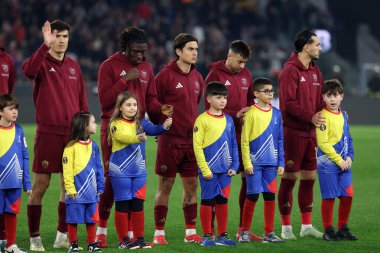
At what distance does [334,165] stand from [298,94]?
101 cm

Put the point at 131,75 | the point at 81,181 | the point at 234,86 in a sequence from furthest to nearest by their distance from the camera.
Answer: the point at 234,86 < the point at 131,75 < the point at 81,181

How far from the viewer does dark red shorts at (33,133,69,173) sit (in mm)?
11688

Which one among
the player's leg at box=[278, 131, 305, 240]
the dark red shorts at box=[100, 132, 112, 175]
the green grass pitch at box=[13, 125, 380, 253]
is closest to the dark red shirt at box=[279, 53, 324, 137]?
the player's leg at box=[278, 131, 305, 240]

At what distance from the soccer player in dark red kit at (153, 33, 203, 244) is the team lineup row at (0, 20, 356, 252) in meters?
0.01

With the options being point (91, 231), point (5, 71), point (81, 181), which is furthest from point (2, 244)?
point (5, 71)

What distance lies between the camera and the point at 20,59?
32.2 metres

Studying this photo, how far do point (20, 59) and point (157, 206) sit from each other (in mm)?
20662

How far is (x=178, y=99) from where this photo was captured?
12391mm

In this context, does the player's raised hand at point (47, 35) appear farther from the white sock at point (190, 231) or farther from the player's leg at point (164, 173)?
the white sock at point (190, 231)

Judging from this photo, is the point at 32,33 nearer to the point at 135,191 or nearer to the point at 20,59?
the point at 20,59

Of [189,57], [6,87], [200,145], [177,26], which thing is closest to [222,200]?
[200,145]

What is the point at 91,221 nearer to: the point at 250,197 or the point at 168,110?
the point at 168,110

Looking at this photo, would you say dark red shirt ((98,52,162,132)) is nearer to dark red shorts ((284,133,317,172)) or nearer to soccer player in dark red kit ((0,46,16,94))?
soccer player in dark red kit ((0,46,16,94))

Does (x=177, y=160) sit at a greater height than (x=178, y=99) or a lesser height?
lesser
